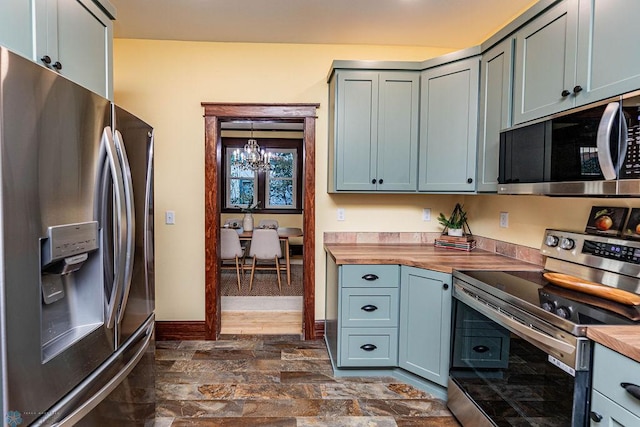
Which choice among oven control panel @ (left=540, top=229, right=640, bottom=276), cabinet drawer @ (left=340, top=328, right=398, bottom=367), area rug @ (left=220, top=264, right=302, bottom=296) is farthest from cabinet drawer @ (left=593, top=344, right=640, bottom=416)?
area rug @ (left=220, top=264, right=302, bottom=296)

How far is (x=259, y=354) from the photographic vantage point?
283 centimetres

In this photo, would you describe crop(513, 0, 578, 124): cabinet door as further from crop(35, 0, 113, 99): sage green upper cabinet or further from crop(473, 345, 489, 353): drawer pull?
crop(35, 0, 113, 99): sage green upper cabinet

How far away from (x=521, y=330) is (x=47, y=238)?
68.1 inches

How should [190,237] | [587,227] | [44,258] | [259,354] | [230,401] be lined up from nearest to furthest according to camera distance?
1. [44,258]
2. [587,227]
3. [230,401]
4. [259,354]
5. [190,237]

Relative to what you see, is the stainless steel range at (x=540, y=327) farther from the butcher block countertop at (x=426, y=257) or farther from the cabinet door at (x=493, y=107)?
the cabinet door at (x=493, y=107)

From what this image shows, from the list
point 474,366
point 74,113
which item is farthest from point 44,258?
point 474,366

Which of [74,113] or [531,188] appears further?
[531,188]

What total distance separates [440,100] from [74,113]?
228 cm

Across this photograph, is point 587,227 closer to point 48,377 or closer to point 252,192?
point 48,377

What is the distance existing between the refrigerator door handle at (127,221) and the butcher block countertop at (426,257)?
1.36m

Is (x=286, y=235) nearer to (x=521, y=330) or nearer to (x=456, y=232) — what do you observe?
(x=456, y=232)

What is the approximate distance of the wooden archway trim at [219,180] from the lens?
9.87ft

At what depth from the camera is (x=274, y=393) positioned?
2297mm

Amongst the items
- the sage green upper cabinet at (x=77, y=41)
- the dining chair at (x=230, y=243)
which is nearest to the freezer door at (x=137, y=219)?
the sage green upper cabinet at (x=77, y=41)
